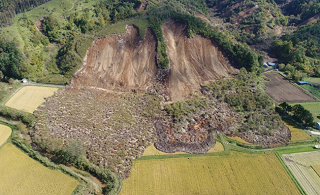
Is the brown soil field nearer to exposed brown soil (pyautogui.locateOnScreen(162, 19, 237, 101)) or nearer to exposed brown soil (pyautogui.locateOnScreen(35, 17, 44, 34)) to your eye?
exposed brown soil (pyautogui.locateOnScreen(162, 19, 237, 101))

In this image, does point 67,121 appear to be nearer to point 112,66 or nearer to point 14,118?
point 14,118

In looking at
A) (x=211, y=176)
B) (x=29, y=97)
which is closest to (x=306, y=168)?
(x=211, y=176)

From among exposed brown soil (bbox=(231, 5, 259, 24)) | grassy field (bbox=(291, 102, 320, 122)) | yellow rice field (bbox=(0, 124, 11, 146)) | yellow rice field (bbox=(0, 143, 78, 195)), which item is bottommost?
grassy field (bbox=(291, 102, 320, 122))

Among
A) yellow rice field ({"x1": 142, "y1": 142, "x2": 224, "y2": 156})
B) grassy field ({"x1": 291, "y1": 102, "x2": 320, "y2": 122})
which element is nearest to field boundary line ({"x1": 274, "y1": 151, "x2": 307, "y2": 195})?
yellow rice field ({"x1": 142, "y1": 142, "x2": 224, "y2": 156})

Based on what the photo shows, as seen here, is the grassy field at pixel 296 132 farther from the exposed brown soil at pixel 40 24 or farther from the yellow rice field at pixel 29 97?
the exposed brown soil at pixel 40 24

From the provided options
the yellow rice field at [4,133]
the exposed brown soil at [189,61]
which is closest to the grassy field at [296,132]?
the exposed brown soil at [189,61]

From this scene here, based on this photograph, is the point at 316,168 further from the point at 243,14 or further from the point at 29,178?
the point at 243,14
